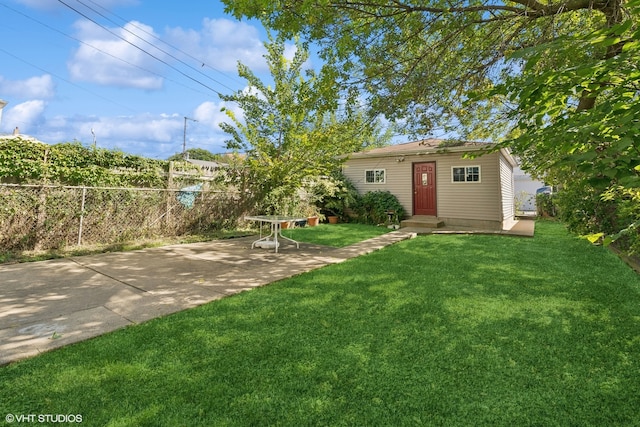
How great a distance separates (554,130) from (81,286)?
537cm

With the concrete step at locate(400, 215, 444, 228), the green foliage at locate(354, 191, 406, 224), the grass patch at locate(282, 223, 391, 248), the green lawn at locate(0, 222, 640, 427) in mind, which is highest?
the green foliage at locate(354, 191, 406, 224)

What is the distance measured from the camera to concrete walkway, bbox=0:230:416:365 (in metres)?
2.69

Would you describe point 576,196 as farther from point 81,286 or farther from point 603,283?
point 81,286

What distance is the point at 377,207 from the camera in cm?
1207

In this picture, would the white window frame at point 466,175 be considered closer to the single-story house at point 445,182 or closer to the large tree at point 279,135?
the single-story house at point 445,182

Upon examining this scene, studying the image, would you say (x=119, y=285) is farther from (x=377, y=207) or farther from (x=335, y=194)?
(x=377, y=207)

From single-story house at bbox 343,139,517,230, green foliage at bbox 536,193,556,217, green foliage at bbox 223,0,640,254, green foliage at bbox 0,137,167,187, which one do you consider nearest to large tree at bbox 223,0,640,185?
green foliage at bbox 223,0,640,254

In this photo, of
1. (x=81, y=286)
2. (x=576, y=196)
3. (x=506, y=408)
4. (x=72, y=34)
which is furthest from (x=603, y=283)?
(x=72, y=34)

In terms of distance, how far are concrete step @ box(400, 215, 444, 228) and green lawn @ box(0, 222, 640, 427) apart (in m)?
6.92

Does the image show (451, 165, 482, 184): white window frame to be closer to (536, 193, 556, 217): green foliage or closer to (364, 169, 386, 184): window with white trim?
(364, 169, 386, 184): window with white trim

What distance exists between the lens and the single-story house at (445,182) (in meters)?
10.5

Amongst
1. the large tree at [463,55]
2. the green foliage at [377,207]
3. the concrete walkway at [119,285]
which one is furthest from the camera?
the green foliage at [377,207]

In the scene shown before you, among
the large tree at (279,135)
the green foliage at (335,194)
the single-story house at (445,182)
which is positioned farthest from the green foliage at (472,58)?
the green foliage at (335,194)

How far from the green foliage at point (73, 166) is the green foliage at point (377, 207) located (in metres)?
7.59
